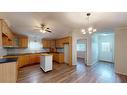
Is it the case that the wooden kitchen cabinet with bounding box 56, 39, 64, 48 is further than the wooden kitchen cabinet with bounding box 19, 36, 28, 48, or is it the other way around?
the wooden kitchen cabinet with bounding box 56, 39, 64, 48

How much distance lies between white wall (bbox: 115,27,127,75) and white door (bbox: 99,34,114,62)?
2838 millimetres

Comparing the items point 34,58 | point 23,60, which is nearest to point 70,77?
point 23,60

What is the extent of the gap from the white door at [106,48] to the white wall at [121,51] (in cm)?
284

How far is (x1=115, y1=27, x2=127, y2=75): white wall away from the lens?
381 centimetres

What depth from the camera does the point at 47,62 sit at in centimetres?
430

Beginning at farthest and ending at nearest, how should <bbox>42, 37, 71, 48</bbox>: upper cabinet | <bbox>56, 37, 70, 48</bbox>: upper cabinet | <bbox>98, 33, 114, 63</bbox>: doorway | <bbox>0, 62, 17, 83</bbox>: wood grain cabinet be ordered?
1. <bbox>42, 37, 71, 48</bbox>: upper cabinet
2. <bbox>98, 33, 114, 63</bbox>: doorway
3. <bbox>56, 37, 70, 48</bbox>: upper cabinet
4. <bbox>0, 62, 17, 83</bbox>: wood grain cabinet

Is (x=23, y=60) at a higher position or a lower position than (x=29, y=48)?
lower

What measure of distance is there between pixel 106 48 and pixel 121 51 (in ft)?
10.7

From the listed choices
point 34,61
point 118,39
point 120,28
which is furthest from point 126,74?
point 34,61

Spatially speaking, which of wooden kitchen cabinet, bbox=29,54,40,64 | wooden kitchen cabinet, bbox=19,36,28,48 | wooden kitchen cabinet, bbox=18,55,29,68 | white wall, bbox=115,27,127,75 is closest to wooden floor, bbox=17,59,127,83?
white wall, bbox=115,27,127,75

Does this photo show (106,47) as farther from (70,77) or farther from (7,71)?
(7,71)

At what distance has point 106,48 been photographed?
7105 mm

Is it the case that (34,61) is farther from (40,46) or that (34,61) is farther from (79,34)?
(79,34)

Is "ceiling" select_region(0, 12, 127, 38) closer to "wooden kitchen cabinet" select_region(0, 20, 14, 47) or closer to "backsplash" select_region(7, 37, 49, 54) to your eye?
"wooden kitchen cabinet" select_region(0, 20, 14, 47)
